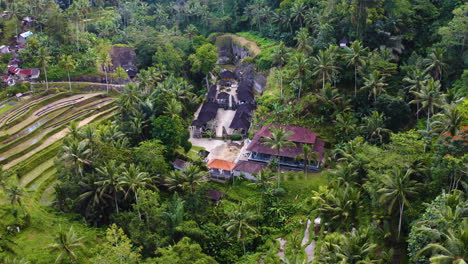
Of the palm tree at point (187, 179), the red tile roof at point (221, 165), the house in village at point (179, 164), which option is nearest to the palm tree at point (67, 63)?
the house in village at point (179, 164)

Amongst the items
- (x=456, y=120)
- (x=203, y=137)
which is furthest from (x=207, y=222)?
(x=456, y=120)

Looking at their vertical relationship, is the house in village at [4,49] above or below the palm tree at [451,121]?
below

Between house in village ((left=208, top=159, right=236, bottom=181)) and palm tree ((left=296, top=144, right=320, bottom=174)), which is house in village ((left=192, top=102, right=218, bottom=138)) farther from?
palm tree ((left=296, top=144, right=320, bottom=174))

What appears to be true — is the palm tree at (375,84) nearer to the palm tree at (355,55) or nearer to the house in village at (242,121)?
the palm tree at (355,55)

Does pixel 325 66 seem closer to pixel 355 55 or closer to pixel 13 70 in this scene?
pixel 355 55

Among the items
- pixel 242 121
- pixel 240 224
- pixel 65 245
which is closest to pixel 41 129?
pixel 242 121

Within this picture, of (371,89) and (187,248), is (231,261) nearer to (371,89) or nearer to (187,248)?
(187,248)
